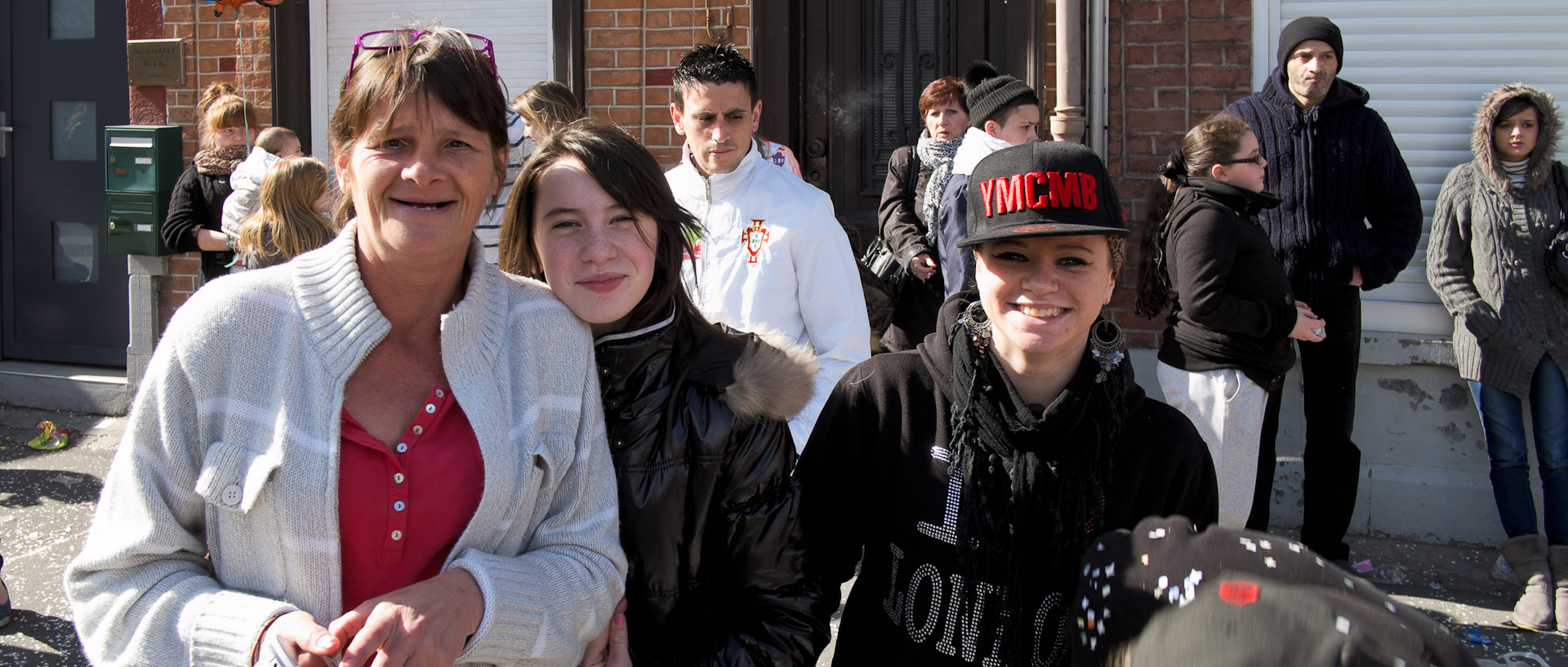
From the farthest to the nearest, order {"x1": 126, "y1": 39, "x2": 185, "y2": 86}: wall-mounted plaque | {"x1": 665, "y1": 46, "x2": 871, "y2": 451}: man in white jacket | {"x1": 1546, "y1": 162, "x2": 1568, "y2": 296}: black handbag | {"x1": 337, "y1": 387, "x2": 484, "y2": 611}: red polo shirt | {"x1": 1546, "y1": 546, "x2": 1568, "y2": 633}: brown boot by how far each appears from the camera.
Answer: {"x1": 126, "y1": 39, "x2": 185, "y2": 86}: wall-mounted plaque → {"x1": 1546, "y1": 162, "x2": 1568, "y2": 296}: black handbag → {"x1": 1546, "y1": 546, "x2": 1568, "y2": 633}: brown boot → {"x1": 665, "y1": 46, "x2": 871, "y2": 451}: man in white jacket → {"x1": 337, "y1": 387, "x2": 484, "y2": 611}: red polo shirt

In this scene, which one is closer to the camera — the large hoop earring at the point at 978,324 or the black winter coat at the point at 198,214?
the large hoop earring at the point at 978,324

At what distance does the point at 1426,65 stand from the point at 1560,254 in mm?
1200

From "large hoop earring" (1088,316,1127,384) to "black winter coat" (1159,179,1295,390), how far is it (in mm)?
2340

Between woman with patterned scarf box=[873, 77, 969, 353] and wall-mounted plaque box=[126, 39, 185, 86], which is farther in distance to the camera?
wall-mounted plaque box=[126, 39, 185, 86]

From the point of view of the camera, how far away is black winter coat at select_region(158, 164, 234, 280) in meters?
5.93

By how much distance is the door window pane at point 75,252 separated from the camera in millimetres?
7449

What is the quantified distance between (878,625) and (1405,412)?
14.0ft

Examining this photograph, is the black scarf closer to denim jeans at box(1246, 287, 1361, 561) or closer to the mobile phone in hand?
the mobile phone in hand

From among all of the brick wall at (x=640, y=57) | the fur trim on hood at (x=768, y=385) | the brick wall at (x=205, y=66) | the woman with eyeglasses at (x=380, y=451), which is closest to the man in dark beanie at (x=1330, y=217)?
the brick wall at (x=640, y=57)

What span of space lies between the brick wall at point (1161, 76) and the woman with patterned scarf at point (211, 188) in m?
4.70

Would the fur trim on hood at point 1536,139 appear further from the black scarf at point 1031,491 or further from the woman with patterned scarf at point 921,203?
the black scarf at point 1031,491

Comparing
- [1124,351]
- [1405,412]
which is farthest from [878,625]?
[1405,412]

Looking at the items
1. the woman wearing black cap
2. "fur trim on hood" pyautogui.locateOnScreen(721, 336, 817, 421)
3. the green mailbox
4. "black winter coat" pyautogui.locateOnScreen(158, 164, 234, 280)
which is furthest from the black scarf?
the green mailbox

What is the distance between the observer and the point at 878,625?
1.91m
